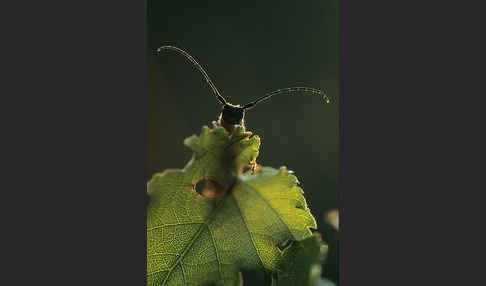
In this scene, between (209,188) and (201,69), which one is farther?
(201,69)

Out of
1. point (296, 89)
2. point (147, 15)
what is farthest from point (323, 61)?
point (147, 15)

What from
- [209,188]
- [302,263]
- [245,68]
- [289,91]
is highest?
[245,68]

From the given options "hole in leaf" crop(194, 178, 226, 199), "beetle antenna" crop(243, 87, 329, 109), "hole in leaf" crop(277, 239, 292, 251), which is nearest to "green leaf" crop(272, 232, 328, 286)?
"hole in leaf" crop(277, 239, 292, 251)

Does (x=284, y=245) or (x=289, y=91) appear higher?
(x=289, y=91)

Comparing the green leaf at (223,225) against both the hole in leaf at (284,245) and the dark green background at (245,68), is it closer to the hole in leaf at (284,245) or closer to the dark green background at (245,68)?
the hole in leaf at (284,245)

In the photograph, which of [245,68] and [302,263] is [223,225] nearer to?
[302,263]

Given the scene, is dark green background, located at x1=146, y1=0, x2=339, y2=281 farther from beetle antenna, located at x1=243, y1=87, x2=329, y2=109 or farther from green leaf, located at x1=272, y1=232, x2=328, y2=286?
green leaf, located at x1=272, y1=232, x2=328, y2=286

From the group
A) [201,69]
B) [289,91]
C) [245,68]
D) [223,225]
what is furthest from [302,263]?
[245,68]

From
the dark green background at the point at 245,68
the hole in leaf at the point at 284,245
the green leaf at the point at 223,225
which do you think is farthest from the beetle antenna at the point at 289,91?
the hole in leaf at the point at 284,245

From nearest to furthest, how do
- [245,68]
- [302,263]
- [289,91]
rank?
[302,263]
[289,91]
[245,68]
